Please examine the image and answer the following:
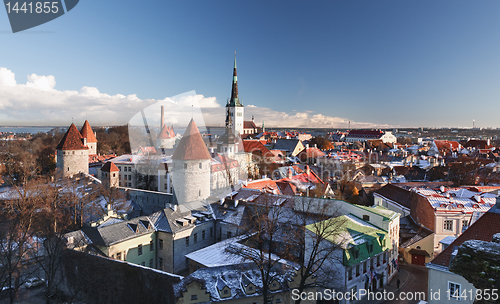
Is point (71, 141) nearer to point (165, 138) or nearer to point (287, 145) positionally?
point (165, 138)

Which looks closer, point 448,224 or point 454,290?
point 454,290

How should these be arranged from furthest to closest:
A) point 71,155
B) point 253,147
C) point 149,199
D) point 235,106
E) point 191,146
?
1. point 235,106
2. point 253,147
3. point 71,155
4. point 149,199
5. point 191,146

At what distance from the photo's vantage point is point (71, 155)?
35406 millimetres

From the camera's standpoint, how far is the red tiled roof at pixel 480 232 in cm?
1200

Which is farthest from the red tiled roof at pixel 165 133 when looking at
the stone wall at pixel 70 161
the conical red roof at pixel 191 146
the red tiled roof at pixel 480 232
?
the red tiled roof at pixel 480 232

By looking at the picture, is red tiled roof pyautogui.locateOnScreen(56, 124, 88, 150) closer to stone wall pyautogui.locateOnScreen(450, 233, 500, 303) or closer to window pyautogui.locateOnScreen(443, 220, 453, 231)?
window pyautogui.locateOnScreen(443, 220, 453, 231)

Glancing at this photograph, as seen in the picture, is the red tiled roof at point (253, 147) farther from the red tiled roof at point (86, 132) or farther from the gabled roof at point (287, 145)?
the red tiled roof at point (86, 132)

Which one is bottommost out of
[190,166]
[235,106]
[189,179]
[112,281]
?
[112,281]

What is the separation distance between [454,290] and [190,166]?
16.9 m

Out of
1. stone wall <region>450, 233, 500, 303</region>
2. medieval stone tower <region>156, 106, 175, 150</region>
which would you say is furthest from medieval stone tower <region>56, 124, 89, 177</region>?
stone wall <region>450, 233, 500, 303</region>

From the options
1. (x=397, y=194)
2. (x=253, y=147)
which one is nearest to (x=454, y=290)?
(x=397, y=194)

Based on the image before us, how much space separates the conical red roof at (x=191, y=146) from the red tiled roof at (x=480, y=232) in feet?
52.2

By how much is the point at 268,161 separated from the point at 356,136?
267 ft

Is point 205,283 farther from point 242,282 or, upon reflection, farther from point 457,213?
point 457,213
